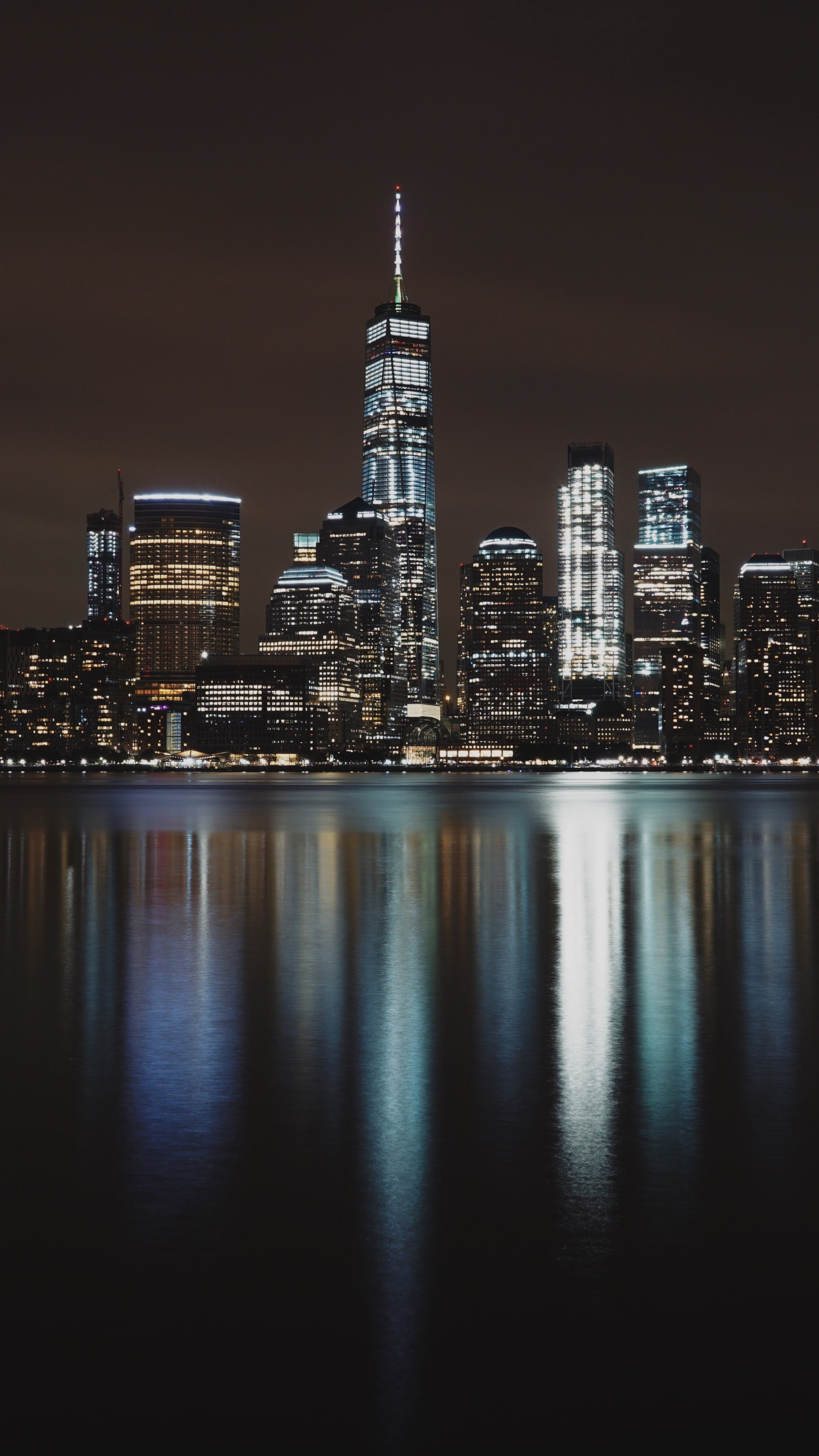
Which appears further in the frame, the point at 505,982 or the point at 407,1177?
the point at 505,982

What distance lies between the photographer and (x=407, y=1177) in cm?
1105

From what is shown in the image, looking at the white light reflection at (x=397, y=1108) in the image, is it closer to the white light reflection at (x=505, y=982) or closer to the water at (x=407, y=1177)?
the water at (x=407, y=1177)

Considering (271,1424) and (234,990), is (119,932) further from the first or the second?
(271,1424)

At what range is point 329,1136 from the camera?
1235cm

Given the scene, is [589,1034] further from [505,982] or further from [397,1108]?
[397,1108]

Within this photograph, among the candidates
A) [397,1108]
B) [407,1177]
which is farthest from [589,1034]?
[407,1177]

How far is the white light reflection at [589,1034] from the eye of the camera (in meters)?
10.8

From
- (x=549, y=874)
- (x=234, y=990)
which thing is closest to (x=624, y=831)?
(x=549, y=874)

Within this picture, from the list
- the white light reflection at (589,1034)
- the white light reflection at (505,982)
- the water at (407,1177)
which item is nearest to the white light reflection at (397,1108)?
the water at (407,1177)

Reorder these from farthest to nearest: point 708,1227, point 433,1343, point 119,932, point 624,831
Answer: point 624,831 < point 119,932 < point 708,1227 < point 433,1343

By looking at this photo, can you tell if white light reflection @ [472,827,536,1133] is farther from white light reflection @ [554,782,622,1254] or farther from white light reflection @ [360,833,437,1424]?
white light reflection @ [360,833,437,1424]

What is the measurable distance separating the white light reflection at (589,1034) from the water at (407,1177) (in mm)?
64

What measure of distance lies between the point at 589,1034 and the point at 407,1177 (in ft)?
21.2

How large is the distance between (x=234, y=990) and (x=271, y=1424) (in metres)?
13.3
